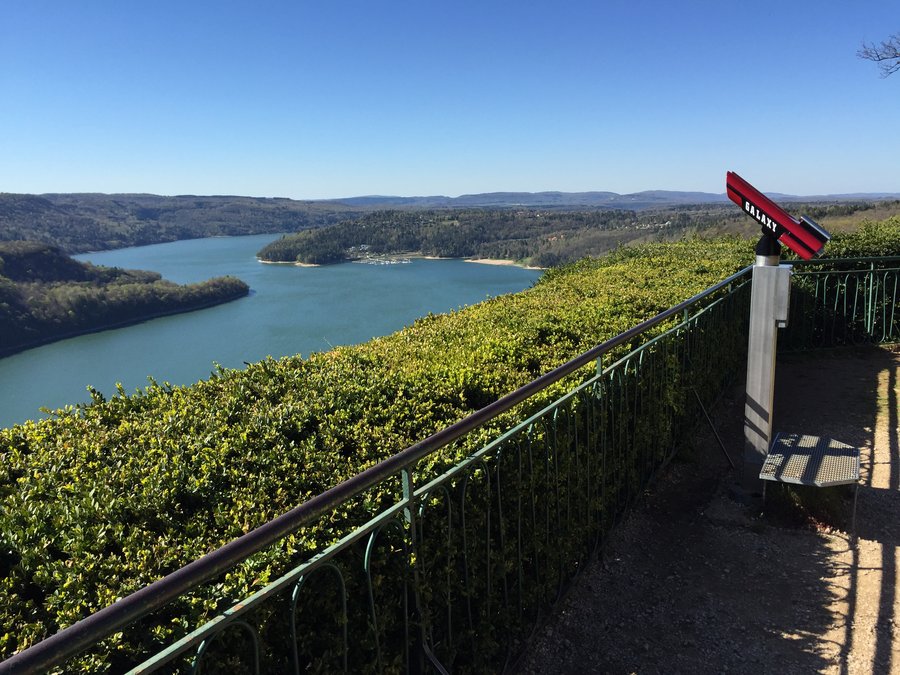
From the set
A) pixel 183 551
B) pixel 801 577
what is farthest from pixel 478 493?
pixel 801 577

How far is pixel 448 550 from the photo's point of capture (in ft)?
6.86

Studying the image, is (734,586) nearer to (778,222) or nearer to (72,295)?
(778,222)

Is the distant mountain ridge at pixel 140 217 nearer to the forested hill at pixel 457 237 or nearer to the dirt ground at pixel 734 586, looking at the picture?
the forested hill at pixel 457 237

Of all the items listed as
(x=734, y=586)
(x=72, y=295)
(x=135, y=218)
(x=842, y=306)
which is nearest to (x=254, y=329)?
(x=72, y=295)

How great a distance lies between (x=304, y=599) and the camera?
1.63m

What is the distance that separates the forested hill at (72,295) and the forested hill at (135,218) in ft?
97.6

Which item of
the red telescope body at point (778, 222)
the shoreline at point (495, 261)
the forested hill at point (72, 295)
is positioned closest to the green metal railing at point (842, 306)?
the red telescope body at point (778, 222)

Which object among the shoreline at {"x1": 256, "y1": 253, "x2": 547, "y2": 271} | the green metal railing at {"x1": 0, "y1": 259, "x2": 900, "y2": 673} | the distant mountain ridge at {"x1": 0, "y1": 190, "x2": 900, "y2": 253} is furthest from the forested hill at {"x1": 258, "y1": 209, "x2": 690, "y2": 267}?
the green metal railing at {"x1": 0, "y1": 259, "x2": 900, "y2": 673}

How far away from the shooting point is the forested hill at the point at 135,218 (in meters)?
92.4

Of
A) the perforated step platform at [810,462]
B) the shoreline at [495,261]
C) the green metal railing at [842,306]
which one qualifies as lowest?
the shoreline at [495,261]

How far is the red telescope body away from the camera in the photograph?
3.61 m

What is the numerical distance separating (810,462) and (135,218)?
14633cm

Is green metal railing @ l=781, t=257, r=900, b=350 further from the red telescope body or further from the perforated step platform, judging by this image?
the red telescope body

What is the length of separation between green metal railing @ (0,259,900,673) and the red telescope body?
2.38 ft
